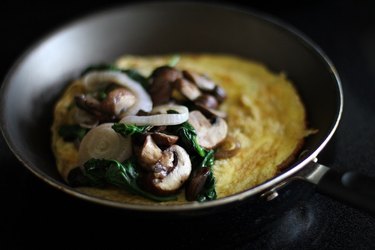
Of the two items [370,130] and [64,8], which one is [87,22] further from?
[370,130]

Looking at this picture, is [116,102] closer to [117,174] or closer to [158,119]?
[158,119]

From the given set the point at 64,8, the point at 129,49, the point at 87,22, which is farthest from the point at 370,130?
the point at 64,8

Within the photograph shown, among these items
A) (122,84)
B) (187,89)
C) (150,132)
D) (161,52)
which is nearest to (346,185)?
(150,132)

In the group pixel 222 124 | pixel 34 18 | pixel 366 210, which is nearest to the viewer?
pixel 366 210

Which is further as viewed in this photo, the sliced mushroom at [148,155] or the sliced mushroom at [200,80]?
the sliced mushroom at [200,80]

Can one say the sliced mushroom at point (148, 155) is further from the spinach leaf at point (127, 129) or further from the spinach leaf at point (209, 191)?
the spinach leaf at point (209, 191)

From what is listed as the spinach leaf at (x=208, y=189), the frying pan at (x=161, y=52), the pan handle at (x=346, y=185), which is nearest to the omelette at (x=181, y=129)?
the spinach leaf at (x=208, y=189)

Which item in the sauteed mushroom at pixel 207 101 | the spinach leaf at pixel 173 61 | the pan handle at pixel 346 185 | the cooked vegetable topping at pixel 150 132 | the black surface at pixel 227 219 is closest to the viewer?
the pan handle at pixel 346 185

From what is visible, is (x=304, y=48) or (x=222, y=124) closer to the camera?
(x=222, y=124)
